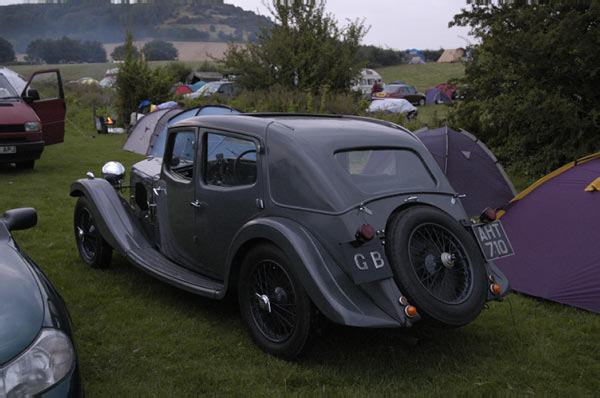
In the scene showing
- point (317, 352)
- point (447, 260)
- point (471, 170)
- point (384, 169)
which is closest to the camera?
point (447, 260)

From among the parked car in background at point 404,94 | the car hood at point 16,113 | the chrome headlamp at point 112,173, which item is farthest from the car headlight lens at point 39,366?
the parked car in background at point 404,94

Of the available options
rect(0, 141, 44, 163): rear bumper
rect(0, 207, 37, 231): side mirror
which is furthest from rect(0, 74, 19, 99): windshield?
rect(0, 207, 37, 231): side mirror

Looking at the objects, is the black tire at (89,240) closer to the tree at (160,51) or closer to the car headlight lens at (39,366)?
the car headlight lens at (39,366)

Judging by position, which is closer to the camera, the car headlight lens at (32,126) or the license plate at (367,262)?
the license plate at (367,262)

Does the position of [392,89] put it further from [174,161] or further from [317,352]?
[317,352]

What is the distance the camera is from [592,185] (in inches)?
203

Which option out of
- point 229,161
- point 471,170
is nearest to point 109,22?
point 471,170

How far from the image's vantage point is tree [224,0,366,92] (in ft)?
60.8

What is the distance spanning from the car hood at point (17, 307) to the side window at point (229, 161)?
1.70m

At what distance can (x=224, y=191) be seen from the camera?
14.5ft

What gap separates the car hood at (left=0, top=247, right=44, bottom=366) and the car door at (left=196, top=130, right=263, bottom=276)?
1565mm

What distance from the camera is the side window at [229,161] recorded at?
433 cm

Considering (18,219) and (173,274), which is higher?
(18,219)

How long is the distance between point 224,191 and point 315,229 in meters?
0.94
